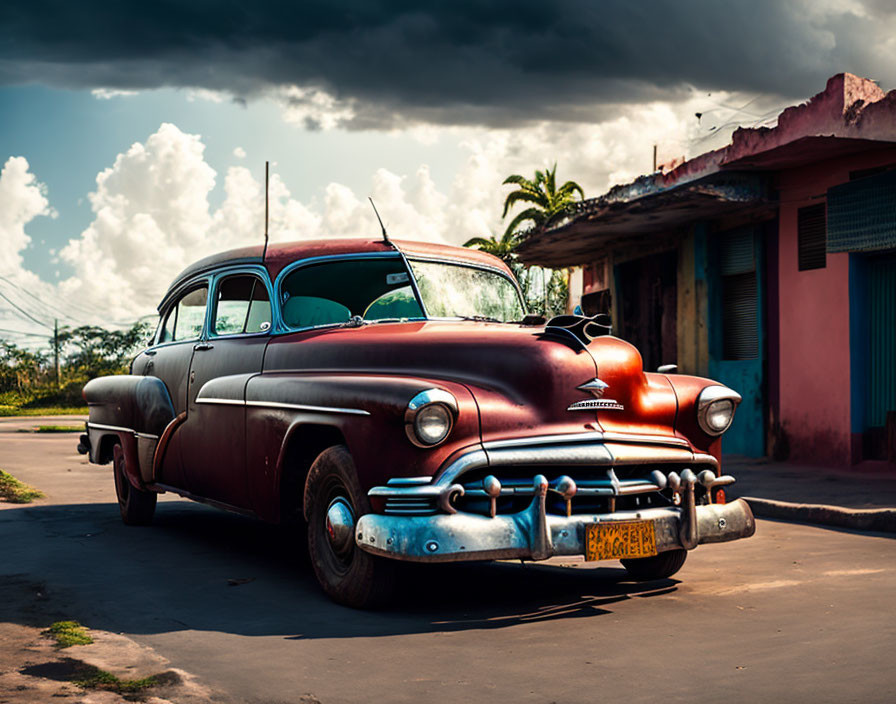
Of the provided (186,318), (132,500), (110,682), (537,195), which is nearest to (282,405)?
(110,682)

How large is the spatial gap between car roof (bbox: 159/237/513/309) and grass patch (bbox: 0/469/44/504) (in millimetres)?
4070

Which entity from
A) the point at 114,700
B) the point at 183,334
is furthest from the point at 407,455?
the point at 183,334

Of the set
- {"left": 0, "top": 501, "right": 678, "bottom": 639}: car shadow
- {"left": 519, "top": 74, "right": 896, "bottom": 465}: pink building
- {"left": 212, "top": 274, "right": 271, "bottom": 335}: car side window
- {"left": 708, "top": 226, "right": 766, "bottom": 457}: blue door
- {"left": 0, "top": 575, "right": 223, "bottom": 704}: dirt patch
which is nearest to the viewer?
{"left": 0, "top": 575, "right": 223, "bottom": 704}: dirt patch

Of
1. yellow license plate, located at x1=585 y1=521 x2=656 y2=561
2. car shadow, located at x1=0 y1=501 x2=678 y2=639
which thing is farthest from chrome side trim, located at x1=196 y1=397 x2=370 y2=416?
yellow license plate, located at x1=585 y1=521 x2=656 y2=561

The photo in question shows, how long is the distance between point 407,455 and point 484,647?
0.89 meters

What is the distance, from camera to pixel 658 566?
5.86 meters

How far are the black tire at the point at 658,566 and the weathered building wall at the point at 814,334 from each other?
294 inches

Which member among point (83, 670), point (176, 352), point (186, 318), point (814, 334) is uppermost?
point (814, 334)

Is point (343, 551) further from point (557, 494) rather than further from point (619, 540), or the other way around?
point (619, 540)

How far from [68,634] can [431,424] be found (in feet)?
5.77

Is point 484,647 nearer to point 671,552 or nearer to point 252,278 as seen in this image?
point 671,552

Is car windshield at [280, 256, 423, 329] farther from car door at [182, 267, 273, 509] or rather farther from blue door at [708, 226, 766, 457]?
blue door at [708, 226, 766, 457]

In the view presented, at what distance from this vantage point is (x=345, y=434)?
491 centimetres

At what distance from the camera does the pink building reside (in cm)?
1211
